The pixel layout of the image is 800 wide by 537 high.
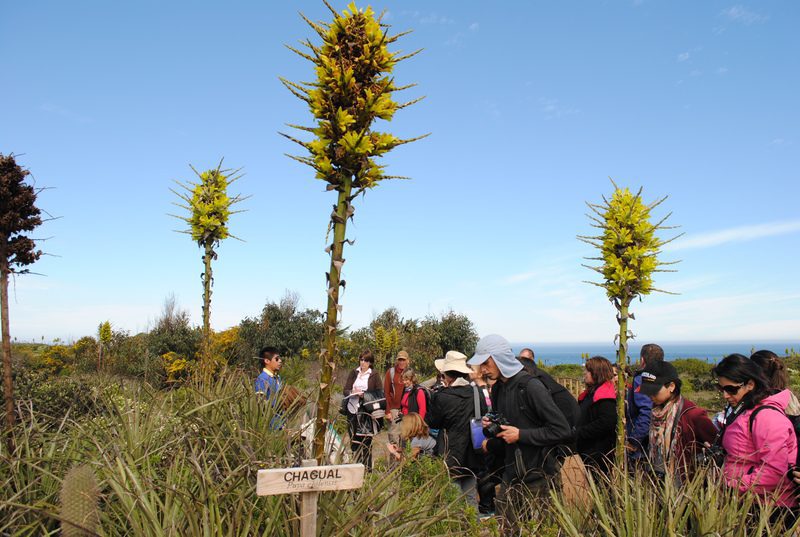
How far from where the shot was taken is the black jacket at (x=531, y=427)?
4.05 m

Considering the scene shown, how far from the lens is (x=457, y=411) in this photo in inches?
199

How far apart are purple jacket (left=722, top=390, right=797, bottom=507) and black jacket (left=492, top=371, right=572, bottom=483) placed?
1.12 metres

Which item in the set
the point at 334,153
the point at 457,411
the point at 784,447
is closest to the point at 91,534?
the point at 334,153

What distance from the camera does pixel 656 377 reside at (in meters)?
5.12

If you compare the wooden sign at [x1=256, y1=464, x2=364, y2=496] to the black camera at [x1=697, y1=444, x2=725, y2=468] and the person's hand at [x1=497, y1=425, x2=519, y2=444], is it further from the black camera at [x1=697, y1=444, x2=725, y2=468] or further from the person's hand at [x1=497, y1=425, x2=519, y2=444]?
the black camera at [x1=697, y1=444, x2=725, y2=468]

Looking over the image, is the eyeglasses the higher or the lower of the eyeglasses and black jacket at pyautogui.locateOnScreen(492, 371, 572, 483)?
the higher

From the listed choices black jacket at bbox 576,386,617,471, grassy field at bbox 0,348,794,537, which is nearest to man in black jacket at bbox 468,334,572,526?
grassy field at bbox 0,348,794,537

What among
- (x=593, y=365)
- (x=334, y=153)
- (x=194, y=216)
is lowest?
(x=593, y=365)

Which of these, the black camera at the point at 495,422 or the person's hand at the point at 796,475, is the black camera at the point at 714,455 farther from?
the black camera at the point at 495,422

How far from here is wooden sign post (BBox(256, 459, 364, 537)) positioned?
238 cm

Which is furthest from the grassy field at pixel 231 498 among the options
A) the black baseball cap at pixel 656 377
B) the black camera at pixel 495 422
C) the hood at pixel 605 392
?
the hood at pixel 605 392

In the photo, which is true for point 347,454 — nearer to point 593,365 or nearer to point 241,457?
point 241,457

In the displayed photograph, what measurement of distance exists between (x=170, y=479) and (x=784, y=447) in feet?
12.9

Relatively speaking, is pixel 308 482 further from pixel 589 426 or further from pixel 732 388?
pixel 589 426
